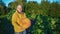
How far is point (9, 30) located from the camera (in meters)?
3.00

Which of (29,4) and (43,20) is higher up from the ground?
(29,4)

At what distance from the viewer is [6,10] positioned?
302cm

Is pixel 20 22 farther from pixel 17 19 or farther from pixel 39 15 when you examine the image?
pixel 39 15

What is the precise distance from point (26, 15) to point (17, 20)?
131 millimetres

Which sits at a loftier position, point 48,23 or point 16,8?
point 16,8

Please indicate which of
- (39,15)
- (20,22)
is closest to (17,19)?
(20,22)

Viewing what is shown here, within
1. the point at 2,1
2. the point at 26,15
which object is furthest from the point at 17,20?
the point at 2,1

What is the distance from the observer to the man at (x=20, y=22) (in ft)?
9.84

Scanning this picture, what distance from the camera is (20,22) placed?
3.01 m

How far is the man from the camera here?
300cm

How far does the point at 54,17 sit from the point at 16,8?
498 millimetres

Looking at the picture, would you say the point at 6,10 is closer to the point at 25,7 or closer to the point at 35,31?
the point at 25,7

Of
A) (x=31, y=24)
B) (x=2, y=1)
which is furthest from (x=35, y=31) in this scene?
(x=2, y=1)

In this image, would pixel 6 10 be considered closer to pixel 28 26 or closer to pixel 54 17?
pixel 28 26
